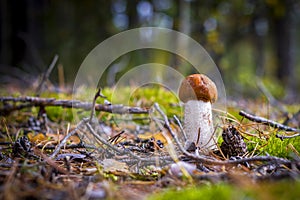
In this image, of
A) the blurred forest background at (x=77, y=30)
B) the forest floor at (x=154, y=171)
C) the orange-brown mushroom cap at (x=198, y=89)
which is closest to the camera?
the forest floor at (x=154, y=171)

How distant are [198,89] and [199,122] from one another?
185 mm

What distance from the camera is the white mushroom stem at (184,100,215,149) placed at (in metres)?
1.53

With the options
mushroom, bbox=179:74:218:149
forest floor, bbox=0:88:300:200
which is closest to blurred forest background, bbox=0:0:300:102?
mushroom, bbox=179:74:218:149

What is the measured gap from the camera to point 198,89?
1.48 m

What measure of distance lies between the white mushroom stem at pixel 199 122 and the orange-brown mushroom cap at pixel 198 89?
0.12ft

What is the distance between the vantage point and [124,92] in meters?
3.09

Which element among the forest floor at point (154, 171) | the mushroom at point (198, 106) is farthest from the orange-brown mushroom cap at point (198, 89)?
the forest floor at point (154, 171)

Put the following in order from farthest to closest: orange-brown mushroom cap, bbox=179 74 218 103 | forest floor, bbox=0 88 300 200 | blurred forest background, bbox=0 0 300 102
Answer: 1. blurred forest background, bbox=0 0 300 102
2. orange-brown mushroom cap, bbox=179 74 218 103
3. forest floor, bbox=0 88 300 200

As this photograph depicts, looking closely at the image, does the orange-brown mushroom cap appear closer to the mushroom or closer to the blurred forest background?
the mushroom

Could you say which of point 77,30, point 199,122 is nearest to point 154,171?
point 199,122

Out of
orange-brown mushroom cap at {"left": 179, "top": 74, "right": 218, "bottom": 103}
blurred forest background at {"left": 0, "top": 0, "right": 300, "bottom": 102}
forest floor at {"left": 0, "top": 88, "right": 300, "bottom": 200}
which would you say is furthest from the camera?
blurred forest background at {"left": 0, "top": 0, "right": 300, "bottom": 102}

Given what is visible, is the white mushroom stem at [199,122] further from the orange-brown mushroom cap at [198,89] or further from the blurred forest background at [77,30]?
the blurred forest background at [77,30]

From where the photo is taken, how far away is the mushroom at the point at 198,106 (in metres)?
1.49

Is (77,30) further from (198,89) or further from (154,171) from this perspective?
(154,171)
